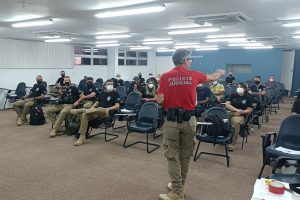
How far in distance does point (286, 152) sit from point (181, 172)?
1.37 meters

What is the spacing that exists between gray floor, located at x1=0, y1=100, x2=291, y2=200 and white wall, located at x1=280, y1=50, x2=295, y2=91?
1018 cm

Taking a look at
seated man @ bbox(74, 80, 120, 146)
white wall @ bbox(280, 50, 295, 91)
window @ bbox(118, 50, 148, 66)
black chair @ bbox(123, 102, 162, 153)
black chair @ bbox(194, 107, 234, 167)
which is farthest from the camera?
window @ bbox(118, 50, 148, 66)

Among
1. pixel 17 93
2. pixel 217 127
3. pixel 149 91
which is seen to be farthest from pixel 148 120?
pixel 17 93

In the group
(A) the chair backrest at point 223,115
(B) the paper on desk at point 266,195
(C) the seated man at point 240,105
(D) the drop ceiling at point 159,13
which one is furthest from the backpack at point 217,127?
(B) the paper on desk at point 266,195

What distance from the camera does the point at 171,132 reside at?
107 inches

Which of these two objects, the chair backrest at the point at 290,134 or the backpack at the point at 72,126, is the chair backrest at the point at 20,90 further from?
the chair backrest at the point at 290,134

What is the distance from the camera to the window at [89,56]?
12211mm

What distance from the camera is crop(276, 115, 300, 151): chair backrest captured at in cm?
331

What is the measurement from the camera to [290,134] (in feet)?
11.0

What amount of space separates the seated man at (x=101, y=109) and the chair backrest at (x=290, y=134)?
3088mm

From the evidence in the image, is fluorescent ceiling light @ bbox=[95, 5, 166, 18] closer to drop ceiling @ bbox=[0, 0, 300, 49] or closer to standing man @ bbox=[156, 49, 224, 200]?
drop ceiling @ bbox=[0, 0, 300, 49]

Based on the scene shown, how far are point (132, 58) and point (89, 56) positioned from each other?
3.40 metres

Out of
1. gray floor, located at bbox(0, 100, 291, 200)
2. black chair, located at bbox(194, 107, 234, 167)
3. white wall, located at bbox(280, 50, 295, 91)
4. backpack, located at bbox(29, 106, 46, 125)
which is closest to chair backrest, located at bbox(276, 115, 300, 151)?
gray floor, located at bbox(0, 100, 291, 200)

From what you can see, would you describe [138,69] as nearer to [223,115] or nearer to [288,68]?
[288,68]
